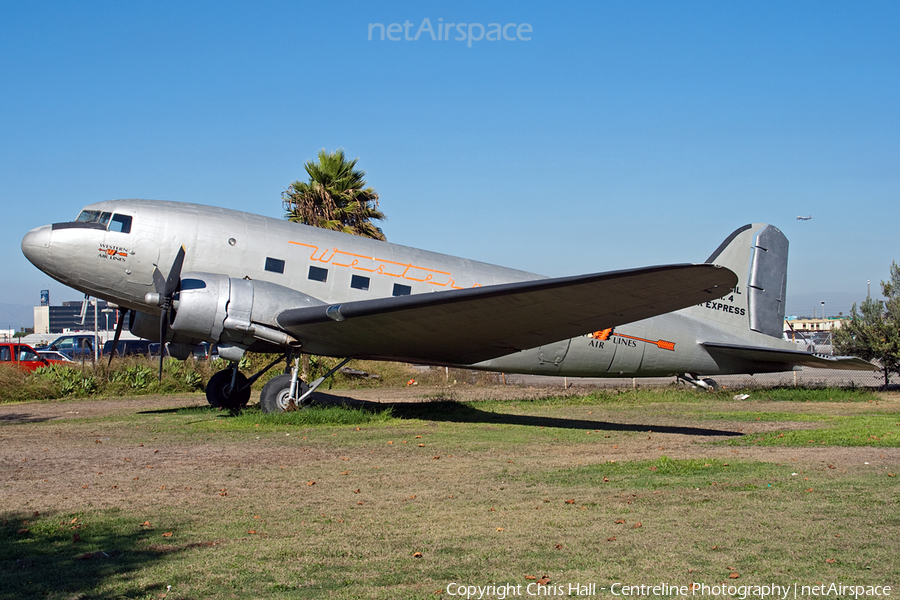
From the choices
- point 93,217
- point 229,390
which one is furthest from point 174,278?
point 229,390

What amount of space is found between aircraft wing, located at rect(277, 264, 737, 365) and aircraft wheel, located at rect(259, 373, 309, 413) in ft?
2.37

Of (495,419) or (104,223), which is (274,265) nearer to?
(104,223)

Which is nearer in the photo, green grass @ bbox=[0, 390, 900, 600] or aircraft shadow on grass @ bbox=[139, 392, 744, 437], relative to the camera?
green grass @ bbox=[0, 390, 900, 600]

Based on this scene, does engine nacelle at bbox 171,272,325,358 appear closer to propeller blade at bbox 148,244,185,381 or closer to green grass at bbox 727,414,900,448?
propeller blade at bbox 148,244,185,381

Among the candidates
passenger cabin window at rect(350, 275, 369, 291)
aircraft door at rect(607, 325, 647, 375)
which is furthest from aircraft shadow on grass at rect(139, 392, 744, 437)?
passenger cabin window at rect(350, 275, 369, 291)

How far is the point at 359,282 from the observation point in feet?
42.8

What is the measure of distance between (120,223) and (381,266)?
4527 millimetres

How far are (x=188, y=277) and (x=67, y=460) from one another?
4031mm

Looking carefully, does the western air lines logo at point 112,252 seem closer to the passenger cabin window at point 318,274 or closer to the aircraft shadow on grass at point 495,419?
the passenger cabin window at point 318,274

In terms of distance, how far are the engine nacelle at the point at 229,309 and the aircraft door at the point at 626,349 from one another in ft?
20.7

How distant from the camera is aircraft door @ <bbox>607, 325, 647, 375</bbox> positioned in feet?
47.5

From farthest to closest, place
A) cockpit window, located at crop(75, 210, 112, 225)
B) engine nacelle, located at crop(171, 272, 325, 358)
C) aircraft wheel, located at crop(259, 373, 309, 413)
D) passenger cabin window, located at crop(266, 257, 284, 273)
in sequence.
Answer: passenger cabin window, located at crop(266, 257, 284, 273)
cockpit window, located at crop(75, 210, 112, 225)
aircraft wheel, located at crop(259, 373, 309, 413)
engine nacelle, located at crop(171, 272, 325, 358)

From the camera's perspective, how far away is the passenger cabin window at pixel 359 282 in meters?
13.0

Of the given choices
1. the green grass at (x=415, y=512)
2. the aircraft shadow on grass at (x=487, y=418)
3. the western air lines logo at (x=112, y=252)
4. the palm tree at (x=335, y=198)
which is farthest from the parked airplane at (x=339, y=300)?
the palm tree at (x=335, y=198)
